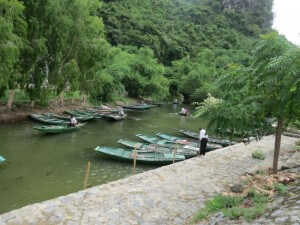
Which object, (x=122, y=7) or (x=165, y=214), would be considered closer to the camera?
(x=165, y=214)

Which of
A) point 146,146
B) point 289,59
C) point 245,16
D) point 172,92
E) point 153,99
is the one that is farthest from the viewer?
point 245,16

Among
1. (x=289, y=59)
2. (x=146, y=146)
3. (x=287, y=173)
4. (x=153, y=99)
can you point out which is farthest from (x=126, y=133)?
(x=153, y=99)

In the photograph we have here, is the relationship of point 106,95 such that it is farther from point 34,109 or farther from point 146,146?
point 146,146

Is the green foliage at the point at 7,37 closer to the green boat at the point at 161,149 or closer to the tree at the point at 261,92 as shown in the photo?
the green boat at the point at 161,149

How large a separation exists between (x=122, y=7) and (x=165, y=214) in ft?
257

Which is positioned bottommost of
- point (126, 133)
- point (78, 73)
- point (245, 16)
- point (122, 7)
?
point (126, 133)

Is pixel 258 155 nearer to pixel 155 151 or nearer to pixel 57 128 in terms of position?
pixel 155 151

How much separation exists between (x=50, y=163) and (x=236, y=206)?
1119cm

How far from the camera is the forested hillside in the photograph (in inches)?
921

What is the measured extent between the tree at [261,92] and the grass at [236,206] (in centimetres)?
256

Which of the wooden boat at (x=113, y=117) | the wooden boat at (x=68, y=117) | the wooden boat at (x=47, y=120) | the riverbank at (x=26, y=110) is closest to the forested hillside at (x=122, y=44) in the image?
the wooden boat at (x=47, y=120)

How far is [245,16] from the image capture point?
4262 inches

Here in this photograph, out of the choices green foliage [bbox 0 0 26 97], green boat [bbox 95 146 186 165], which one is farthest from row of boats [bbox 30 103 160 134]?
green boat [bbox 95 146 186 165]

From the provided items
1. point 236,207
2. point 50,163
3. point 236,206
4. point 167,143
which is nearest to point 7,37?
point 50,163
